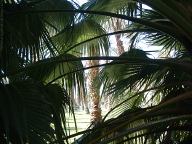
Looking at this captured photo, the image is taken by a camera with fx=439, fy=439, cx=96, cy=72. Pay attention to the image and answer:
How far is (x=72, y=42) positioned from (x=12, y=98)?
163 cm

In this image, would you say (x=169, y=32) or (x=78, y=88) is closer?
(x=169, y=32)

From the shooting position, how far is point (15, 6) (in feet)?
6.72

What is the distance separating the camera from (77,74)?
8.59 ft

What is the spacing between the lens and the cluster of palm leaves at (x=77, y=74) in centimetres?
165

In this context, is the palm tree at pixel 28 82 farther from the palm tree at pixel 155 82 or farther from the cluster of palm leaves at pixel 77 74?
the palm tree at pixel 155 82

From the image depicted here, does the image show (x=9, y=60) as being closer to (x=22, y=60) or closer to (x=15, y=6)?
(x=22, y=60)

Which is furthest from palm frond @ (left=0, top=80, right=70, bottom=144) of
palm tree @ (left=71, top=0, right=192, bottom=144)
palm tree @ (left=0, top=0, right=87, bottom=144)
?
palm tree @ (left=71, top=0, right=192, bottom=144)

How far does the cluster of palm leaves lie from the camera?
1.65m

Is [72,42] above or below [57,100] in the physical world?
above

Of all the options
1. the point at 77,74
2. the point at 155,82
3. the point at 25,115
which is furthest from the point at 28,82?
the point at 155,82

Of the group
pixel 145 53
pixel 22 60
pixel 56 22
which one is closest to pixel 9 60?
pixel 22 60

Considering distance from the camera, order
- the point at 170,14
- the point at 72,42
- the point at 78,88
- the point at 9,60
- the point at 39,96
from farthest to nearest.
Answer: the point at 72,42 → the point at 78,88 → the point at 9,60 → the point at 39,96 → the point at 170,14

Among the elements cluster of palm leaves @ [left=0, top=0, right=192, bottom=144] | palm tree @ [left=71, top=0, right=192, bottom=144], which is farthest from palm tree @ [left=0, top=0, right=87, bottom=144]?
palm tree @ [left=71, top=0, right=192, bottom=144]

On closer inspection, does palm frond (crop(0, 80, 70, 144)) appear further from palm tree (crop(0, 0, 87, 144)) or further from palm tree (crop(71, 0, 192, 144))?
palm tree (crop(71, 0, 192, 144))
